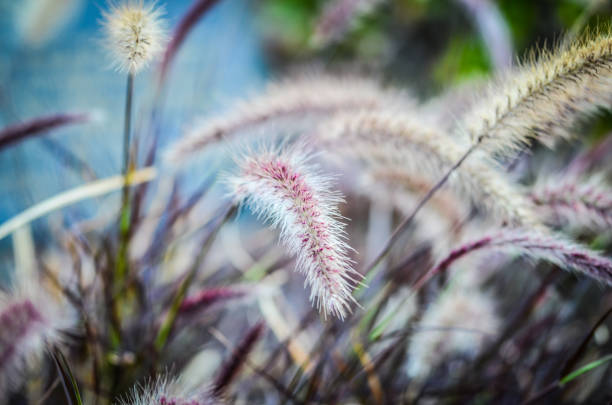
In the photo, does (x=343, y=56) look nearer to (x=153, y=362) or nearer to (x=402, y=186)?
(x=402, y=186)

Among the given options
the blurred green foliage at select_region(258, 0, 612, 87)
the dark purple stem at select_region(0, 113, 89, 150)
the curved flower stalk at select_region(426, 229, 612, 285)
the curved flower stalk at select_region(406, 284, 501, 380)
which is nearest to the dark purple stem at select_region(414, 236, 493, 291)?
the curved flower stalk at select_region(426, 229, 612, 285)

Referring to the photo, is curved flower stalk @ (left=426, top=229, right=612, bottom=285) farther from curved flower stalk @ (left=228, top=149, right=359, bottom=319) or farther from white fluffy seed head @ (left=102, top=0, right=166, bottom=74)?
white fluffy seed head @ (left=102, top=0, right=166, bottom=74)

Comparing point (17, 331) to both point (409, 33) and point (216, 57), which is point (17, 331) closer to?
point (216, 57)

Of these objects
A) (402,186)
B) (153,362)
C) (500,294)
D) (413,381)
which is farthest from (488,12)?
(153,362)

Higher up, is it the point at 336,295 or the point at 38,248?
the point at 336,295

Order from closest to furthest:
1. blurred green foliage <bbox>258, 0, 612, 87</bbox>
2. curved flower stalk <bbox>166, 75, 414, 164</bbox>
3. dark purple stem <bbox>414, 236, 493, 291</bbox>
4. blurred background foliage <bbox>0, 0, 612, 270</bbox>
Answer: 1. dark purple stem <bbox>414, 236, 493, 291</bbox>
2. curved flower stalk <bbox>166, 75, 414, 164</bbox>
3. blurred background foliage <bbox>0, 0, 612, 270</bbox>
4. blurred green foliage <bbox>258, 0, 612, 87</bbox>

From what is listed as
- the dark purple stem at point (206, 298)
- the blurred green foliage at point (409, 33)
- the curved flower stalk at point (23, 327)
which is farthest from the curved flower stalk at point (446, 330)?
the blurred green foliage at point (409, 33)
